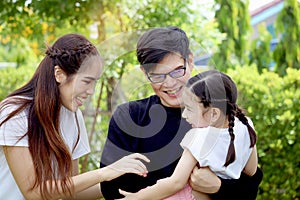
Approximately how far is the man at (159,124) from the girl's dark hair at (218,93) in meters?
0.07

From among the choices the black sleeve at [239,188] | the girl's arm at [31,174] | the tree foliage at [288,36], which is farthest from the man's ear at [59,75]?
the tree foliage at [288,36]

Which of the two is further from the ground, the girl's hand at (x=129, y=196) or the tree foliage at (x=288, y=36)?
the girl's hand at (x=129, y=196)

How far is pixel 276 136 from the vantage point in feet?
16.8

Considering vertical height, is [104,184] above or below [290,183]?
above

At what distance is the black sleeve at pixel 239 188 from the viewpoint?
9.41 ft

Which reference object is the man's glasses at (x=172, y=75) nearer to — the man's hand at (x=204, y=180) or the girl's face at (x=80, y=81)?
the girl's face at (x=80, y=81)

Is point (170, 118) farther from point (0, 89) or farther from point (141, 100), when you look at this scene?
point (0, 89)

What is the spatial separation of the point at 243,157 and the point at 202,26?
11.2 ft

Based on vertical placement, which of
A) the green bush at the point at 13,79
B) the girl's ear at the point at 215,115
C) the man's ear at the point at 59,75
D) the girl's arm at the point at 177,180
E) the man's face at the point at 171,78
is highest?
the man's ear at the point at 59,75

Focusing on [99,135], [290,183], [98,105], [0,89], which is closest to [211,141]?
[99,135]

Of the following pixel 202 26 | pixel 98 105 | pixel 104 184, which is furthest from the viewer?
pixel 202 26

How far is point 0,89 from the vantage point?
7605mm

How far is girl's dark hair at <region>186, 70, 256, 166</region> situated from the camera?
2.73 meters

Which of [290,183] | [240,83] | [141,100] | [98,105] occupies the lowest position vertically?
[290,183]
